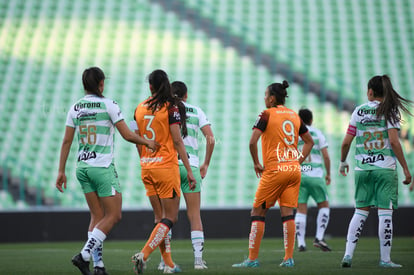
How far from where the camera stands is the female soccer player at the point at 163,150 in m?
6.52

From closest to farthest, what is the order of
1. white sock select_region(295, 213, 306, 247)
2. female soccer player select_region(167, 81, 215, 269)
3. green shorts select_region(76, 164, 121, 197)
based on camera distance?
green shorts select_region(76, 164, 121, 197)
female soccer player select_region(167, 81, 215, 269)
white sock select_region(295, 213, 306, 247)

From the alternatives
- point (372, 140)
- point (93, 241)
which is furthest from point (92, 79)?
point (372, 140)

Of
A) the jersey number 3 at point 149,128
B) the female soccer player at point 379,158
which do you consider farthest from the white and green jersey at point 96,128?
the female soccer player at point 379,158

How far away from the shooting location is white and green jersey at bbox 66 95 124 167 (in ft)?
20.8

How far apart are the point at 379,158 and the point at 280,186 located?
1114 millimetres

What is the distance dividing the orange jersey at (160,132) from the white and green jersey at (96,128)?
37cm

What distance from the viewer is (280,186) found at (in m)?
7.44

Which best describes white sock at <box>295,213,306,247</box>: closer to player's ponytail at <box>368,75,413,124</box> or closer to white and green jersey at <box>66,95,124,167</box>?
player's ponytail at <box>368,75,413,124</box>

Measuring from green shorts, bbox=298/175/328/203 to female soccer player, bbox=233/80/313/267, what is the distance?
3071 mm

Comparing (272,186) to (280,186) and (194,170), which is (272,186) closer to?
(280,186)

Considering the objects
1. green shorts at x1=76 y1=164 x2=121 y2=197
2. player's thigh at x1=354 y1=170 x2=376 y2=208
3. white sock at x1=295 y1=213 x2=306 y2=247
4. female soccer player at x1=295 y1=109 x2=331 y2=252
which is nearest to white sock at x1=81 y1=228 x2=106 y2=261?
green shorts at x1=76 y1=164 x2=121 y2=197

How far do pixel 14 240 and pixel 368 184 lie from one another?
9.21 meters

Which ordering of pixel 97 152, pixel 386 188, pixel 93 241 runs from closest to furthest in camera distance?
pixel 93 241, pixel 97 152, pixel 386 188

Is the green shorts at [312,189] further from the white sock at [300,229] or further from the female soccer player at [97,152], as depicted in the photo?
the female soccer player at [97,152]
